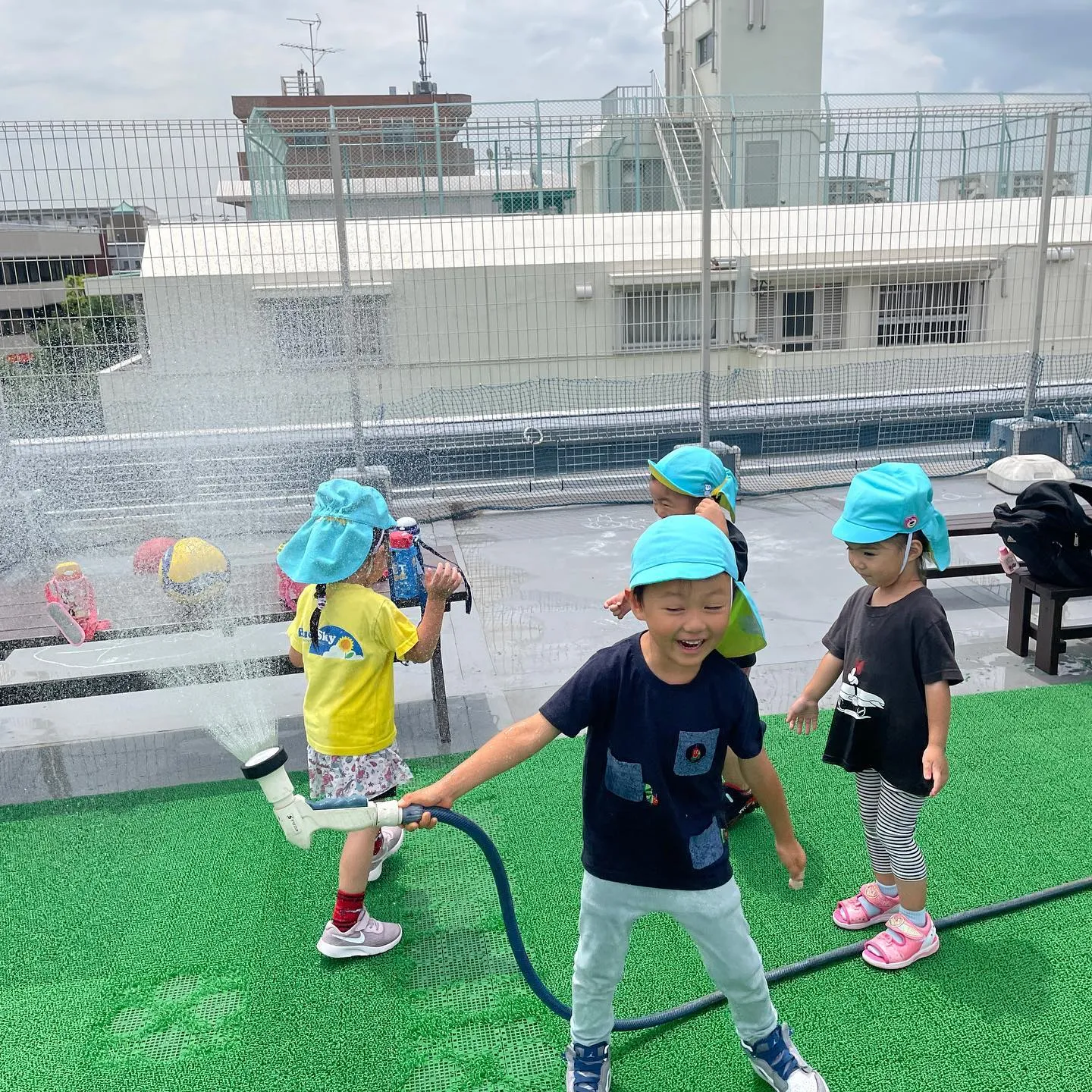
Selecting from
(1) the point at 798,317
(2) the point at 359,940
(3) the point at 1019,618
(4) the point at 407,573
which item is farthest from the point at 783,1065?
(1) the point at 798,317

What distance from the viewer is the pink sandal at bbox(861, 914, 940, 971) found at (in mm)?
2984

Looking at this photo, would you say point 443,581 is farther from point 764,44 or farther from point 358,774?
point 764,44

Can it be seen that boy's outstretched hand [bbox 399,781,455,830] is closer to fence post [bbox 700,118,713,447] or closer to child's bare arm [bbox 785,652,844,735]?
child's bare arm [bbox 785,652,844,735]

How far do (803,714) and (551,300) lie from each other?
242 inches

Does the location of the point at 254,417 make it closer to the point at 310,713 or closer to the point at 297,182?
the point at 297,182

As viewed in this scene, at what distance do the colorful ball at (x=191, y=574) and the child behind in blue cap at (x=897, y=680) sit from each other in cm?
274

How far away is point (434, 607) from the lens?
10.2 feet

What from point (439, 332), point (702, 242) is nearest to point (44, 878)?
point (439, 332)

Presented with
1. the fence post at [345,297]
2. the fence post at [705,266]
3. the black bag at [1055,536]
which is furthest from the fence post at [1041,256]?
the fence post at [345,297]

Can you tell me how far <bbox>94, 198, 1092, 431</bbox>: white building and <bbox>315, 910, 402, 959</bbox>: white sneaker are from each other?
550 cm

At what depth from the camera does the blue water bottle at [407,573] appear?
432 cm

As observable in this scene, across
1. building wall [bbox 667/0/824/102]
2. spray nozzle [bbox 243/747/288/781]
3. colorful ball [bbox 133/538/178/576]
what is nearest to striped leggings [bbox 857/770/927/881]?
spray nozzle [bbox 243/747/288/781]

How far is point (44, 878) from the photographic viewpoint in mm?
3676

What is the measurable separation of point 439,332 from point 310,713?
230 inches
